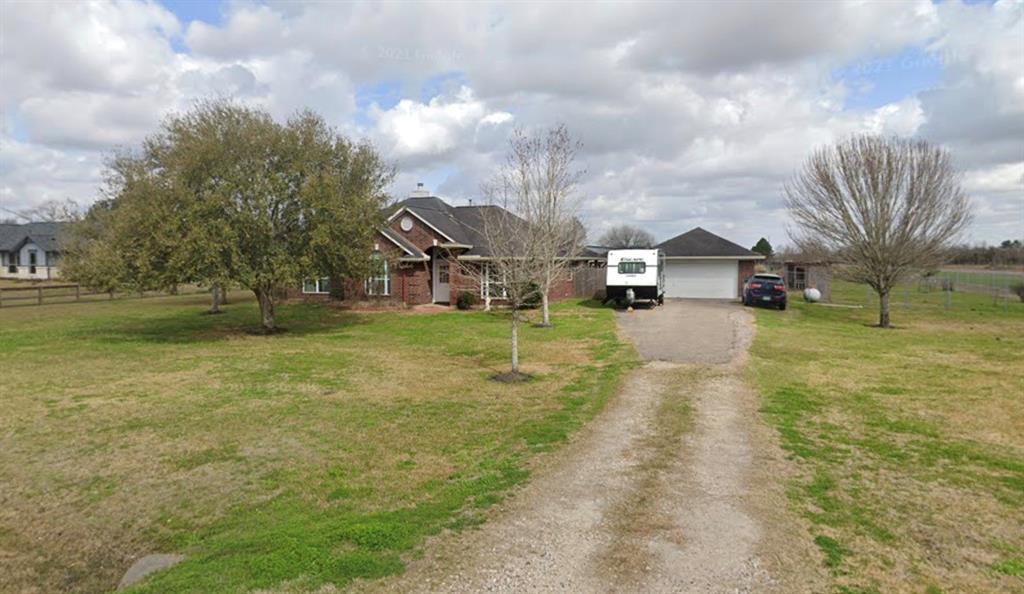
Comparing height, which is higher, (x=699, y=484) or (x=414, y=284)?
(x=414, y=284)

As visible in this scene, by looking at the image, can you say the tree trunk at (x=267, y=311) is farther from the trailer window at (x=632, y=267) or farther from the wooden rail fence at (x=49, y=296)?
the trailer window at (x=632, y=267)

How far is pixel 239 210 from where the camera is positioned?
17.6 m

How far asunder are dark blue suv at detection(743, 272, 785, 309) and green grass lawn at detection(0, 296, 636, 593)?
14.0 meters

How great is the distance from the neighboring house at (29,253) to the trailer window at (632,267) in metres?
52.6

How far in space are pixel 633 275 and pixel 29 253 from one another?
58.2 metres

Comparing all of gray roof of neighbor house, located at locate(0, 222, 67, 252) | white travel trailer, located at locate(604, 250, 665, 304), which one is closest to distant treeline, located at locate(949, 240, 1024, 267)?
white travel trailer, located at locate(604, 250, 665, 304)

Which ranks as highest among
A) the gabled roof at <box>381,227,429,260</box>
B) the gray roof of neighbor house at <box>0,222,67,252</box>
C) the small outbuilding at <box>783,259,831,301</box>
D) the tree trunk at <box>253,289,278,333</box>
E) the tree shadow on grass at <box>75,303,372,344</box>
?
the gray roof of neighbor house at <box>0,222,67,252</box>

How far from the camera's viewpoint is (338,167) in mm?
20031

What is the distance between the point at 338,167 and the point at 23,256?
53.4 metres

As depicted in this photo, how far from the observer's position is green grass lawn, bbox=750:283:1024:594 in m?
4.60

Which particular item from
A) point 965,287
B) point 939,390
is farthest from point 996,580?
point 965,287

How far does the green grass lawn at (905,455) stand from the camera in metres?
4.60

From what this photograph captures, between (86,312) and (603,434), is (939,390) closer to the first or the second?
(603,434)

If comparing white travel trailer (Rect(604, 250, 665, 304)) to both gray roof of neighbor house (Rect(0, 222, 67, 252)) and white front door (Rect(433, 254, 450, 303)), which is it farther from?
gray roof of neighbor house (Rect(0, 222, 67, 252))
